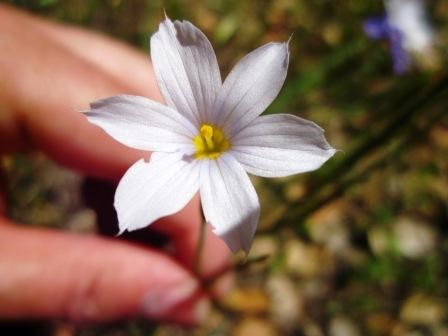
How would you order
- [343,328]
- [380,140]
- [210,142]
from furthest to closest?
1. [343,328]
2. [380,140]
3. [210,142]

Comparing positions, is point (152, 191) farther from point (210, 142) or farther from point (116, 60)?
point (116, 60)

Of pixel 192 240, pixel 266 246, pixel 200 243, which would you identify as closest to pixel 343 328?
pixel 266 246

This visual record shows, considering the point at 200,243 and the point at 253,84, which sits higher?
the point at 253,84

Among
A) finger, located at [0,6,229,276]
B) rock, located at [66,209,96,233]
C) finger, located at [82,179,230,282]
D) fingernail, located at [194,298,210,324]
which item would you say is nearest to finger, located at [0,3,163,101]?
finger, located at [0,6,229,276]

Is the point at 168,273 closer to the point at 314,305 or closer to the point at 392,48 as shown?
the point at 314,305

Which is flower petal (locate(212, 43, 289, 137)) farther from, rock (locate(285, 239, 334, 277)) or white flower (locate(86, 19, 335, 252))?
rock (locate(285, 239, 334, 277))

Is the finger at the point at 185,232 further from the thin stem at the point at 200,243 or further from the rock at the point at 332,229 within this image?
the rock at the point at 332,229
